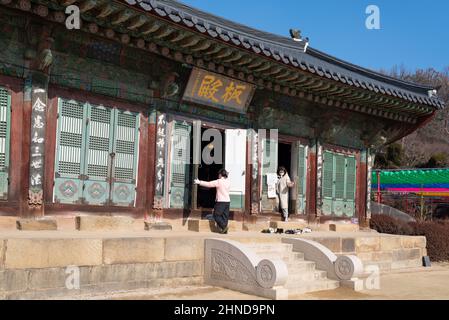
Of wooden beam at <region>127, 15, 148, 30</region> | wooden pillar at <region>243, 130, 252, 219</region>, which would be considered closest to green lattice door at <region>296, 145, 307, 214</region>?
wooden pillar at <region>243, 130, 252, 219</region>

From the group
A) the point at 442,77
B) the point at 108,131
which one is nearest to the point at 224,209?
the point at 108,131

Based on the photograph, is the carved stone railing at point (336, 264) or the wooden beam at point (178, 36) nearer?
the wooden beam at point (178, 36)

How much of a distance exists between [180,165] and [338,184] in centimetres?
576

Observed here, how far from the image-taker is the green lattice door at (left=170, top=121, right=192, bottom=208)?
1080 cm

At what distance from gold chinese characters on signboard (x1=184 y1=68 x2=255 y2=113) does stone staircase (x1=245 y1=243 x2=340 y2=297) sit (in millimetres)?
3508

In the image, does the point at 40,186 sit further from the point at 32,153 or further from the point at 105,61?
the point at 105,61

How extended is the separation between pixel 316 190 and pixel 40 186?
25.4ft

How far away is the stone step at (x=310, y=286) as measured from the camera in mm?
8336

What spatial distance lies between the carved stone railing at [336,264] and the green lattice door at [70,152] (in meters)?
4.26

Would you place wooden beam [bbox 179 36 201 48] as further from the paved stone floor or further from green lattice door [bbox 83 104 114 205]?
the paved stone floor

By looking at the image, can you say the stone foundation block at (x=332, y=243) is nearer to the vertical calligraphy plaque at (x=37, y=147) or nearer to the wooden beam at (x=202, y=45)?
the wooden beam at (x=202, y=45)

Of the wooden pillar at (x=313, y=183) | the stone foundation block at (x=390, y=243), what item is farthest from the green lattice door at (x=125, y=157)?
the stone foundation block at (x=390, y=243)

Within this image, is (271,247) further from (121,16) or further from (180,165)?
(121,16)

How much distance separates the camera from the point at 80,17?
8.42 metres
